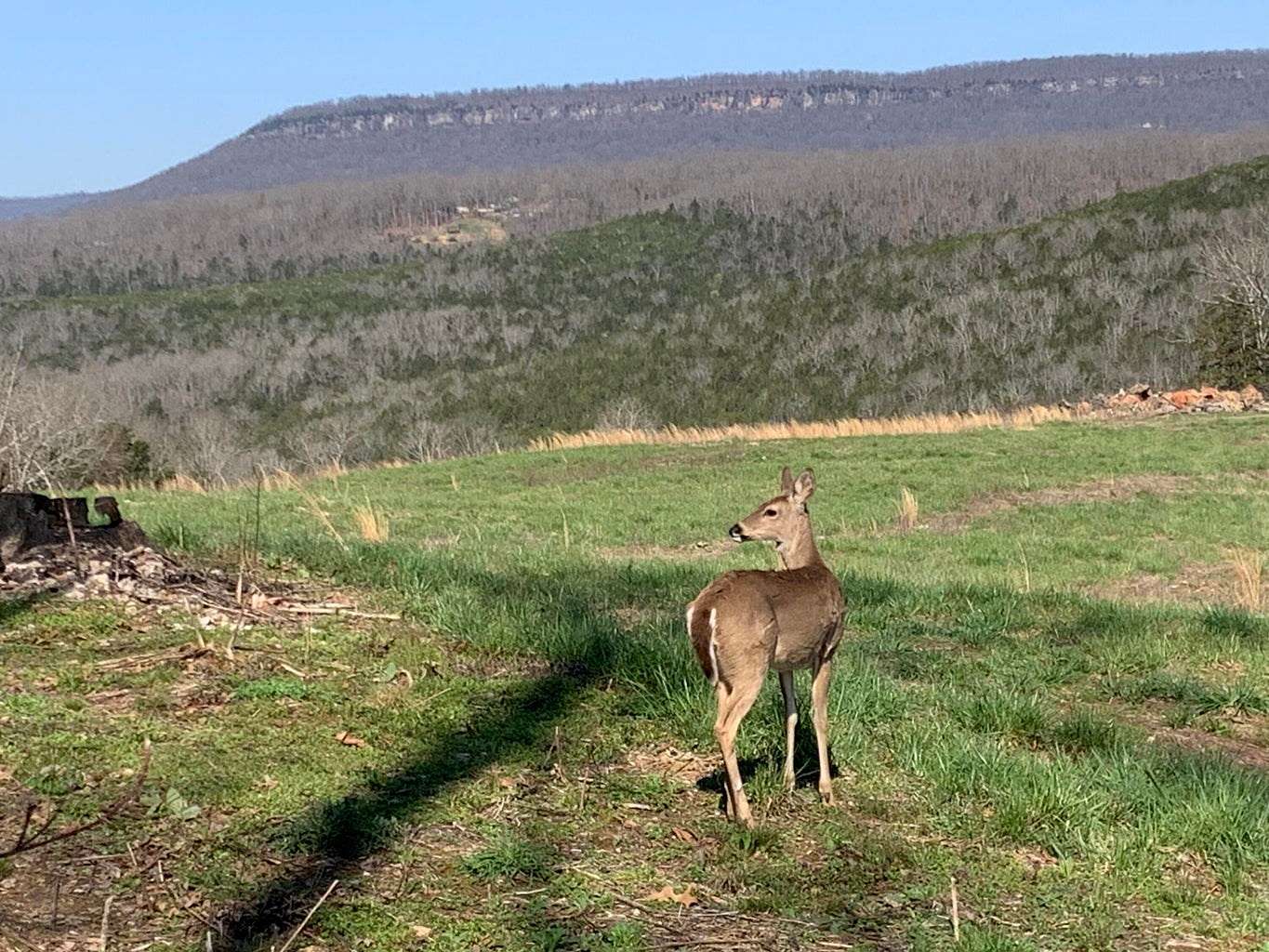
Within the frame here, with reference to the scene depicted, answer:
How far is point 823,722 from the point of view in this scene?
5.71m

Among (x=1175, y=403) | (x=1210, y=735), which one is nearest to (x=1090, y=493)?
(x=1175, y=403)

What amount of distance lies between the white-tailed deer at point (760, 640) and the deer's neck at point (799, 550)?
0.80 ft

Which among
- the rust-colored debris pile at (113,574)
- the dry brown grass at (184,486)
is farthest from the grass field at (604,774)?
the dry brown grass at (184,486)

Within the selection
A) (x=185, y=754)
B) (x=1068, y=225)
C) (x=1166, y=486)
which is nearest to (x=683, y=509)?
(x=1166, y=486)

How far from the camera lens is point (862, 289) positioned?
124 metres

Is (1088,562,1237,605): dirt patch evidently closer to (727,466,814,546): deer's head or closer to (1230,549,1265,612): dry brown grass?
(1230,549,1265,612): dry brown grass

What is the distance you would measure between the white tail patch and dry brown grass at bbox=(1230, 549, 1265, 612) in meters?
A: 9.09

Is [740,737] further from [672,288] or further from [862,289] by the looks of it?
[672,288]

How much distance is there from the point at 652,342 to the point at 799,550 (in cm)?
12829

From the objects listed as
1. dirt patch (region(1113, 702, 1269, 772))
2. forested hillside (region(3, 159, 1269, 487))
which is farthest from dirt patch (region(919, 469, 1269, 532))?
forested hillside (region(3, 159, 1269, 487))

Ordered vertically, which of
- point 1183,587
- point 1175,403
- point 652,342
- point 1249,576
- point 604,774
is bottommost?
point 652,342

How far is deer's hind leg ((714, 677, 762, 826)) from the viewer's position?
17.0 feet

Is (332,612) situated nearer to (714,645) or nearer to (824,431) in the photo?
(714,645)

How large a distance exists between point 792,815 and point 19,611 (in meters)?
4.51
